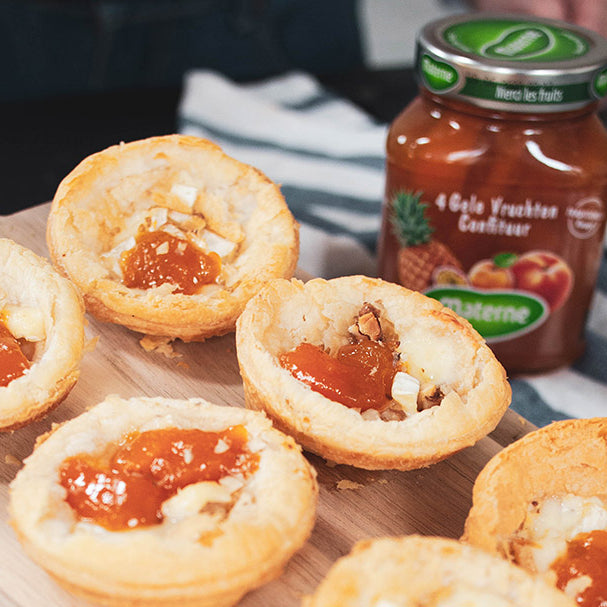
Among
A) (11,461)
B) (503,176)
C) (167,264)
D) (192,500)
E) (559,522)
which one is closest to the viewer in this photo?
(192,500)

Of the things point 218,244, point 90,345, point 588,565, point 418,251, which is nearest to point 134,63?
point 418,251

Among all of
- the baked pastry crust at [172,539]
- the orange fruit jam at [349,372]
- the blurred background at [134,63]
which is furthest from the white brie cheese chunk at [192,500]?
the blurred background at [134,63]

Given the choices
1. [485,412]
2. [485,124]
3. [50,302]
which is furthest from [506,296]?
[50,302]

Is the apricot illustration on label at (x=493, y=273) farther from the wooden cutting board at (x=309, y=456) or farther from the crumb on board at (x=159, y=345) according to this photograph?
the crumb on board at (x=159, y=345)

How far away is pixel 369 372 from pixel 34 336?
0.81 metres

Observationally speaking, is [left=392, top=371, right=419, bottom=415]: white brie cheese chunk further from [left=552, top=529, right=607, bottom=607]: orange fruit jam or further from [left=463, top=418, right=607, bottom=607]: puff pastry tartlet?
[left=552, top=529, right=607, bottom=607]: orange fruit jam

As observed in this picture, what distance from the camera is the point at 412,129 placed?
105 inches

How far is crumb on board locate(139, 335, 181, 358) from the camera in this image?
2.31 meters

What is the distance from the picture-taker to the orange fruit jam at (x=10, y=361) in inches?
75.6

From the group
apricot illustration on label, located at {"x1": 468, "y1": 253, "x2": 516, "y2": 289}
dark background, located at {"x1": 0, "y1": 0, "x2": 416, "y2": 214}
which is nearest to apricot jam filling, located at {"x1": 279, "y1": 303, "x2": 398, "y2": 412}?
apricot illustration on label, located at {"x1": 468, "y1": 253, "x2": 516, "y2": 289}

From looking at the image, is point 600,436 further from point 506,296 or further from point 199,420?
point 506,296

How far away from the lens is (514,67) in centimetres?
240

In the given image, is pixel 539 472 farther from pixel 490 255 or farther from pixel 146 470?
pixel 490 255

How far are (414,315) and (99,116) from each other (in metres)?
3.25
